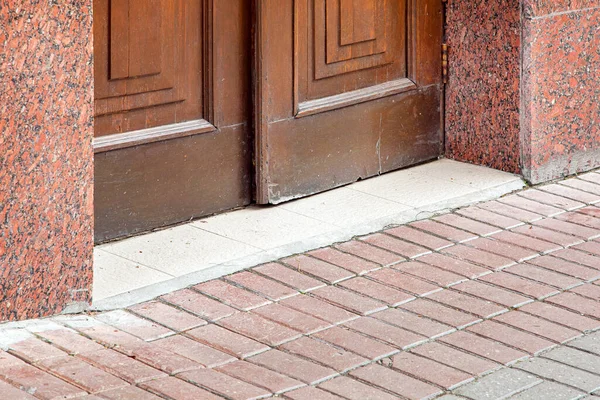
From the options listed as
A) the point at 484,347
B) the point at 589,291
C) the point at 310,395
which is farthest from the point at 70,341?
the point at 589,291

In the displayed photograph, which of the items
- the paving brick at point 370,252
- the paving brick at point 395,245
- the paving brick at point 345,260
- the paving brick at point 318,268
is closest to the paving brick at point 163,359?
the paving brick at point 318,268

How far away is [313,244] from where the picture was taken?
4.88m

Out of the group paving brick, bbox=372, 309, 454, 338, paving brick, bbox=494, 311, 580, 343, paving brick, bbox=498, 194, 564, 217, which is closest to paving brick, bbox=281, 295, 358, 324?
paving brick, bbox=372, 309, 454, 338

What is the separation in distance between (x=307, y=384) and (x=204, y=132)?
1.65 m

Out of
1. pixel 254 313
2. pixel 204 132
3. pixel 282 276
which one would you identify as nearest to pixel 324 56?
pixel 204 132

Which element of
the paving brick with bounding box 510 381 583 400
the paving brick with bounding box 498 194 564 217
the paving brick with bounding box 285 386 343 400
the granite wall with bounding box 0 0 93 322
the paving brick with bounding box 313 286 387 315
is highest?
the granite wall with bounding box 0 0 93 322

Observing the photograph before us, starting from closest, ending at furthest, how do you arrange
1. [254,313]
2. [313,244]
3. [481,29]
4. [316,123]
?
[254,313] < [313,244] < [316,123] < [481,29]

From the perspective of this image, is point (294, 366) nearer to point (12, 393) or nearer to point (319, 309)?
point (319, 309)

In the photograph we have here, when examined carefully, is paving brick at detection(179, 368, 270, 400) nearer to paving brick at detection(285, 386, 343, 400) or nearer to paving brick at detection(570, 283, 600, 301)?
paving brick at detection(285, 386, 343, 400)

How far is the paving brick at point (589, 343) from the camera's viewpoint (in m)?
3.99

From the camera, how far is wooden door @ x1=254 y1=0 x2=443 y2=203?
5.15 metres

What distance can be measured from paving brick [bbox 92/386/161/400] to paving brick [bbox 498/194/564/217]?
2.49 meters

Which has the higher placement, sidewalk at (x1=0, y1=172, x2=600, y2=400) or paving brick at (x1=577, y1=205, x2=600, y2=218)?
paving brick at (x1=577, y1=205, x2=600, y2=218)

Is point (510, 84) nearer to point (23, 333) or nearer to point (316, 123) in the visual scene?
point (316, 123)
